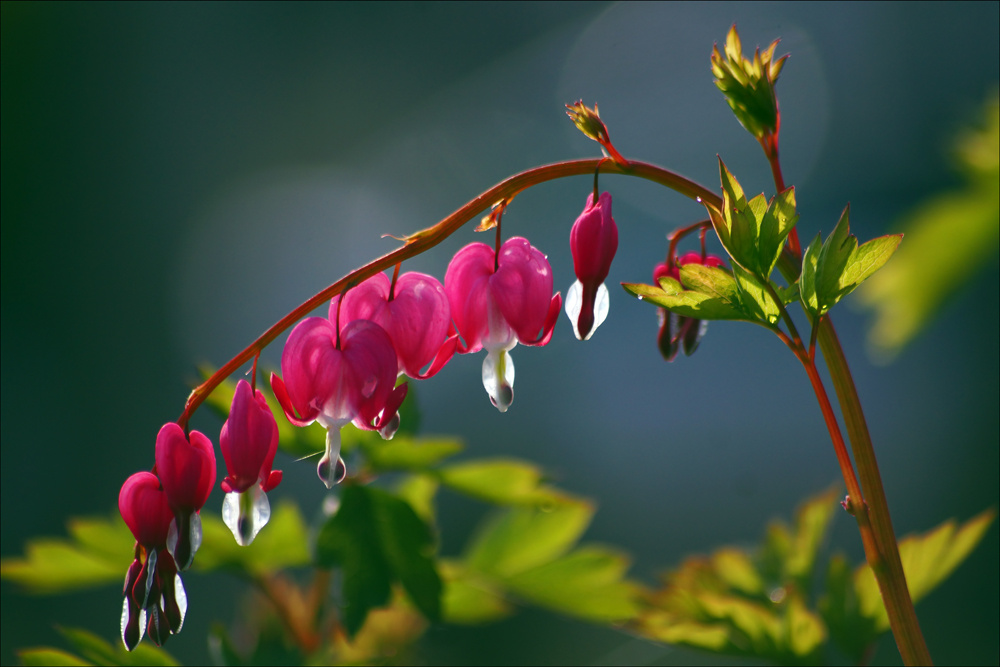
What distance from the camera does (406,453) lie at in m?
1.02

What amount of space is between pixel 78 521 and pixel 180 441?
26.2 inches

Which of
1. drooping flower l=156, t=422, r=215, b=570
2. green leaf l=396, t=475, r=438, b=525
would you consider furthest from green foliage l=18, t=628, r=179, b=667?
green leaf l=396, t=475, r=438, b=525

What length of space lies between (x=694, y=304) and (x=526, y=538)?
2.20 ft

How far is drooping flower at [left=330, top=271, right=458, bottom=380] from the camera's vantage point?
588 millimetres

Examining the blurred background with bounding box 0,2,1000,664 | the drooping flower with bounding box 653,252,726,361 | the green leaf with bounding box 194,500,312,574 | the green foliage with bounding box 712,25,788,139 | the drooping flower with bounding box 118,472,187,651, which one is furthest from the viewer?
the blurred background with bounding box 0,2,1000,664

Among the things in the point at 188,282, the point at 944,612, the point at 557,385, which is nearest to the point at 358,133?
the point at 188,282

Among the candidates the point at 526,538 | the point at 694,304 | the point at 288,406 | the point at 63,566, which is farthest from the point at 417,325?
the point at 63,566

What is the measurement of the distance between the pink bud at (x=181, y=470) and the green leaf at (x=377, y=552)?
1.34ft

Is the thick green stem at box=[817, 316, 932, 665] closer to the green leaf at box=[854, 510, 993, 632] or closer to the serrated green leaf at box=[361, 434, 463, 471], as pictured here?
the green leaf at box=[854, 510, 993, 632]

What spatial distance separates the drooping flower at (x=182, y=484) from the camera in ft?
1.66

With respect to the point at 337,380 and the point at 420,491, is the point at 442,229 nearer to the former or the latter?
the point at 337,380

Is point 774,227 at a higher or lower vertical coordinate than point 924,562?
higher

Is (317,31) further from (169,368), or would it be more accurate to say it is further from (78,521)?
(78,521)

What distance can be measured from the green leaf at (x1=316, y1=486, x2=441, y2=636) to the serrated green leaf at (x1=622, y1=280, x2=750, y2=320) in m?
0.49
